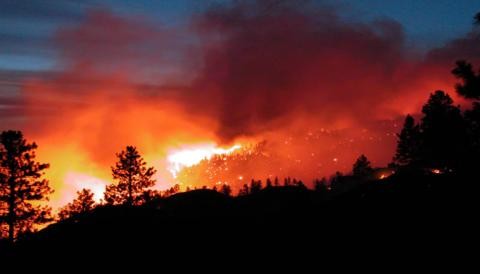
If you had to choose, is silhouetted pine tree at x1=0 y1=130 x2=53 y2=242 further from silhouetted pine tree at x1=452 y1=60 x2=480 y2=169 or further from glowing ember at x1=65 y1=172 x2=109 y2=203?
glowing ember at x1=65 y1=172 x2=109 y2=203

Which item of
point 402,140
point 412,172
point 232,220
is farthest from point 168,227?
point 402,140

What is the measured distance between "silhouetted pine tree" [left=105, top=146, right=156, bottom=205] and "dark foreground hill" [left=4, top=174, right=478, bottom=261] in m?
27.8

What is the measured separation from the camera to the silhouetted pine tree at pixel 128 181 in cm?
5472

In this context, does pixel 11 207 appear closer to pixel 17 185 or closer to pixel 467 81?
pixel 17 185

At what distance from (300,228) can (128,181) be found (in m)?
Result: 37.4

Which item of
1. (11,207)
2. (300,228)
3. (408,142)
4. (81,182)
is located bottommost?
(300,228)

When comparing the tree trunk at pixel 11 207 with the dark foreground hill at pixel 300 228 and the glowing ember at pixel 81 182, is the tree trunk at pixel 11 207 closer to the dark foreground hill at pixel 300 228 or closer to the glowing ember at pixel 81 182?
the dark foreground hill at pixel 300 228

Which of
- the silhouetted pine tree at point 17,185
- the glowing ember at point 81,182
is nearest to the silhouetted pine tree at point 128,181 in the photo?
the silhouetted pine tree at point 17,185

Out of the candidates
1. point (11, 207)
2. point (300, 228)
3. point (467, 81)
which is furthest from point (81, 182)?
point (467, 81)

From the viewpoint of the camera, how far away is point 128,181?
55.4m

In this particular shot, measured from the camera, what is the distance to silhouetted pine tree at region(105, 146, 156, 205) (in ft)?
Answer: 180

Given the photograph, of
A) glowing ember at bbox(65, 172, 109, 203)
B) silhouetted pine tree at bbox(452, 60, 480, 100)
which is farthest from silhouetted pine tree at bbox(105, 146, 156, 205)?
glowing ember at bbox(65, 172, 109, 203)

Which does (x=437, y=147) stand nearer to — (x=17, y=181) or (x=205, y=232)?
(x=205, y=232)

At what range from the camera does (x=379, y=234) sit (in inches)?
796
